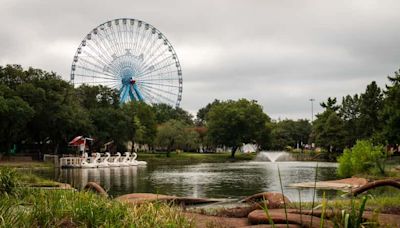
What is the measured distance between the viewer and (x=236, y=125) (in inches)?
3317

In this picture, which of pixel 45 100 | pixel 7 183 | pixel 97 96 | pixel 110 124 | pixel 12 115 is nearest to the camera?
pixel 7 183

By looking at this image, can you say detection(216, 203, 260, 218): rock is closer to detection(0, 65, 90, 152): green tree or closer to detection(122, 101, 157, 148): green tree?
detection(0, 65, 90, 152): green tree

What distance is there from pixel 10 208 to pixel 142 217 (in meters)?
1.73

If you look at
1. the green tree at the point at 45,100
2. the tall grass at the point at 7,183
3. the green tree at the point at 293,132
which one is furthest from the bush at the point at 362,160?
the green tree at the point at 293,132

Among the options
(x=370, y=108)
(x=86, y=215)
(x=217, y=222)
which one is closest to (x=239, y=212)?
(x=217, y=222)

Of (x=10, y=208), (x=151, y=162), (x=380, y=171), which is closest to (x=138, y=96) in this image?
(x=151, y=162)

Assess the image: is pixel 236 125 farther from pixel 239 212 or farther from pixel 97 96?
pixel 239 212

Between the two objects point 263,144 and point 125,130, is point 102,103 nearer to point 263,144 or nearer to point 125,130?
point 125,130

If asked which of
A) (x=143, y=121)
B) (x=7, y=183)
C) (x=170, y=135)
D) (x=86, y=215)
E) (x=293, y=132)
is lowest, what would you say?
(x=86, y=215)

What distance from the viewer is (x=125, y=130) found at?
6538cm

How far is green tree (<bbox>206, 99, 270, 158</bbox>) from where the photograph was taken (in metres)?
83.9

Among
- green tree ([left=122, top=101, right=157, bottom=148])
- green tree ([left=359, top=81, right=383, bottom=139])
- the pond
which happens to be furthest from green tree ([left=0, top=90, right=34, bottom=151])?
green tree ([left=359, top=81, right=383, bottom=139])

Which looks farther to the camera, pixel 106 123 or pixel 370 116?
pixel 370 116

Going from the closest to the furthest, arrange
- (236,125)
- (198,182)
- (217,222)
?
(217,222)
(198,182)
(236,125)
